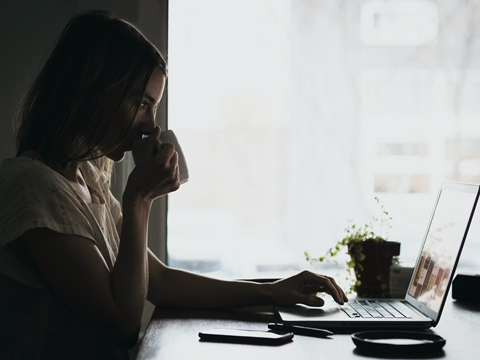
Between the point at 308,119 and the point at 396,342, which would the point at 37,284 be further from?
the point at 308,119

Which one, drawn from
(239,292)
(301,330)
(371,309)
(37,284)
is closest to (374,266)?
(371,309)

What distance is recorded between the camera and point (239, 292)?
128 cm

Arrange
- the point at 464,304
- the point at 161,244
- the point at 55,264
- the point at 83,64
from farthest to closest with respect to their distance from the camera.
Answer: the point at 161,244
the point at 464,304
the point at 83,64
the point at 55,264

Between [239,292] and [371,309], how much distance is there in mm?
297

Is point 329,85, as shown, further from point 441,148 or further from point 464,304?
point 464,304

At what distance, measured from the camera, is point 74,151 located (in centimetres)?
113

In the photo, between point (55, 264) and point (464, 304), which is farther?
point (464, 304)

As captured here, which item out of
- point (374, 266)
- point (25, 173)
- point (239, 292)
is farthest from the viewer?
point (374, 266)

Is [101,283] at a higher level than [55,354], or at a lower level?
higher

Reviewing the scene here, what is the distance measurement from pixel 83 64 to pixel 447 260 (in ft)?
2.74

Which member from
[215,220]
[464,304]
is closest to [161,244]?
[215,220]

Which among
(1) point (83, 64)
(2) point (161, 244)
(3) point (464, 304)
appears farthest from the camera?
(2) point (161, 244)

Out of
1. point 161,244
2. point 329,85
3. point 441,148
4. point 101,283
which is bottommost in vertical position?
point 161,244

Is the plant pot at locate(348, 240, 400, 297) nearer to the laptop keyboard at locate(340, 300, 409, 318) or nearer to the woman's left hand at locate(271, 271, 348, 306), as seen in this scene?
the laptop keyboard at locate(340, 300, 409, 318)
